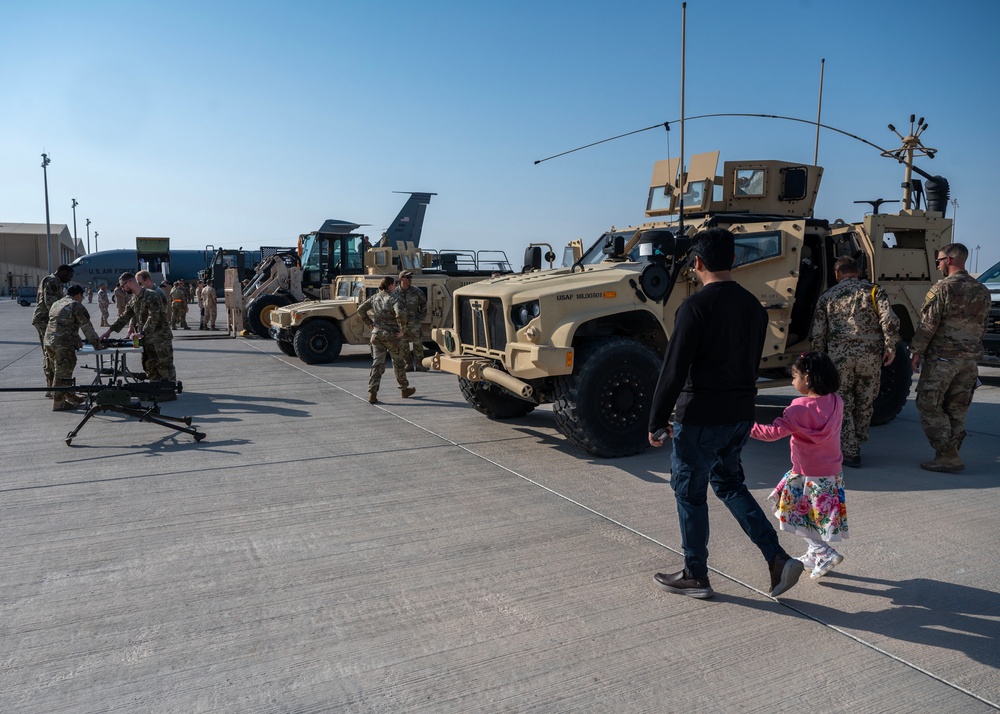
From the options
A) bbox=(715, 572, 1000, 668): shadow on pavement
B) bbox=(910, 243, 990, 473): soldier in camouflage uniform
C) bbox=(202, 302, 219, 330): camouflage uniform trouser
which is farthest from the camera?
bbox=(202, 302, 219, 330): camouflage uniform trouser

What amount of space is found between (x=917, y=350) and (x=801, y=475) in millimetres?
2809

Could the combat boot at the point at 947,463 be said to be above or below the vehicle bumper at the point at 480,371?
below

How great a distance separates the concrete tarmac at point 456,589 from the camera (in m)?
2.77

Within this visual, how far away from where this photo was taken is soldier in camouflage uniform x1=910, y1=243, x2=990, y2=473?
564cm

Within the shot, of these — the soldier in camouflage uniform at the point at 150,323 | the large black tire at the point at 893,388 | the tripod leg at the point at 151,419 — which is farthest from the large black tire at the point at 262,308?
the large black tire at the point at 893,388

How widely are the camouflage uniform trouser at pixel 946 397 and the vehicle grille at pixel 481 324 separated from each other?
11.3ft

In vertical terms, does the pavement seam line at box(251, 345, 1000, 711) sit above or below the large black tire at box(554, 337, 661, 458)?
below

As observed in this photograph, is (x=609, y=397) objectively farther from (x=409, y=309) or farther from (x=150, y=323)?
(x=150, y=323)

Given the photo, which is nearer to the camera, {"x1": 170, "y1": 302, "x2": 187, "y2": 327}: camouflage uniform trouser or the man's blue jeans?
the man's blue jeans

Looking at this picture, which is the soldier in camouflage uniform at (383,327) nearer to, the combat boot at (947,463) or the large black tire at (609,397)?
the large black tire at (609,397)

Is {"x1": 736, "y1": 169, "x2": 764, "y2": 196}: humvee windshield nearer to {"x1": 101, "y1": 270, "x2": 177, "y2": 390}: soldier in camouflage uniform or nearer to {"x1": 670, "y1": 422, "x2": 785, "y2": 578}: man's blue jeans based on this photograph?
{"x1": 670, "y1": 422, "x2": 785, "y2": 578}: man's blue jeans

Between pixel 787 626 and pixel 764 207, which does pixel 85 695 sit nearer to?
pixel 787 626

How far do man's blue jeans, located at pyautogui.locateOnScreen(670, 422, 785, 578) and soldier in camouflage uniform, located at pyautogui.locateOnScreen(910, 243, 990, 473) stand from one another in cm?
317

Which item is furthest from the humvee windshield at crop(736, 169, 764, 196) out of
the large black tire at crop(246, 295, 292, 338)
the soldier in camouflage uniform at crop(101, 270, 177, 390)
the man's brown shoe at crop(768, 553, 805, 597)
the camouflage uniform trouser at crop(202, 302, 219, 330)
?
the camouflage uniform trouser at crop(202, 302, 219, 330)
